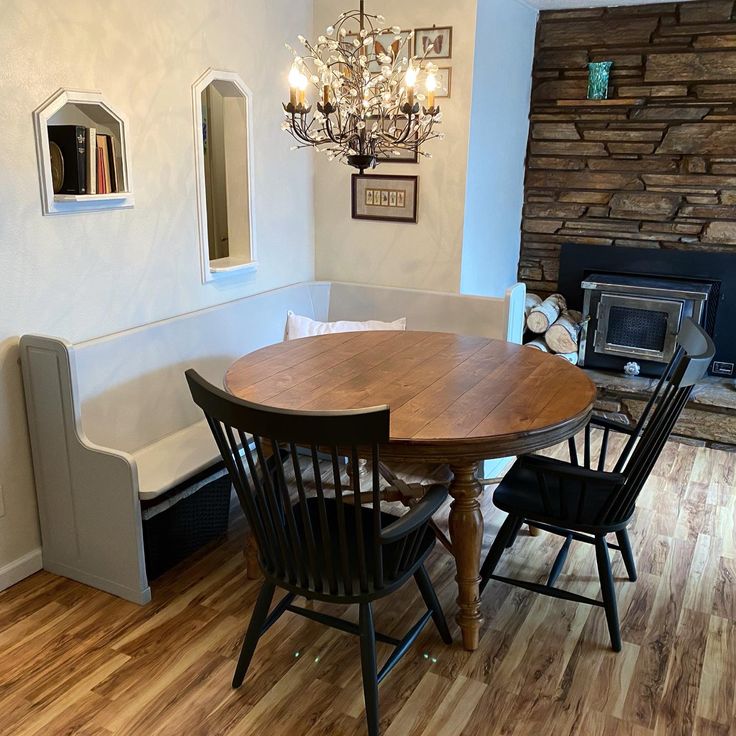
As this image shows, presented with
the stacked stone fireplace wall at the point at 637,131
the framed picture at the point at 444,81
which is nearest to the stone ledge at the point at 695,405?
the stacked stone fireplace wall at the point at 637,131

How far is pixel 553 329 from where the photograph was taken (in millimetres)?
4504

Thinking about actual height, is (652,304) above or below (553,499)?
above

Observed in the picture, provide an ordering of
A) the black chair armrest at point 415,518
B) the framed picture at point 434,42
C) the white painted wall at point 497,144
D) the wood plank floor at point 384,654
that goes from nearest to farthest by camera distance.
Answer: the black chair armrest at point 415,518 < the wood plank floor at point 384,654 < the framed picture at point 434,42 < the white painted wall at point 497,144

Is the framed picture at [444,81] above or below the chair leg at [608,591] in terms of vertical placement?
above

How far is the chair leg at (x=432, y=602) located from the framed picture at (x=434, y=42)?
261cm

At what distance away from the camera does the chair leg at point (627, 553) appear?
260cm

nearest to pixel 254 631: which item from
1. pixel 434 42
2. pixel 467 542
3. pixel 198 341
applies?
pixel 467 542

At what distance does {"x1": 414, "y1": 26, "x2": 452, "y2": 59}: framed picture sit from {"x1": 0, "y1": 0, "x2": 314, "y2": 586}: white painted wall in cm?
67

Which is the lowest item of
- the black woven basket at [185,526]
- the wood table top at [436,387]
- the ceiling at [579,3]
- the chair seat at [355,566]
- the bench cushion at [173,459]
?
the black woven basket at [185,526]

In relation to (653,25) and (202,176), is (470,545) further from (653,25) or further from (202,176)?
(653,25)

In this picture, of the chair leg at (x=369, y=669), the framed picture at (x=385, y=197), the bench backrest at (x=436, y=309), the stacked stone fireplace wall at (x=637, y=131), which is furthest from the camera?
the stacked stone fireplace wall at (x=637, y=131)

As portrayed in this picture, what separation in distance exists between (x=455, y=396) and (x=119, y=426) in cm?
137

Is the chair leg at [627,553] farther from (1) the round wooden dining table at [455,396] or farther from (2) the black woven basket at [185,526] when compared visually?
(2) the black woven basket at [185,526]

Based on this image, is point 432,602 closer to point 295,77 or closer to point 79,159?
point 295,77
